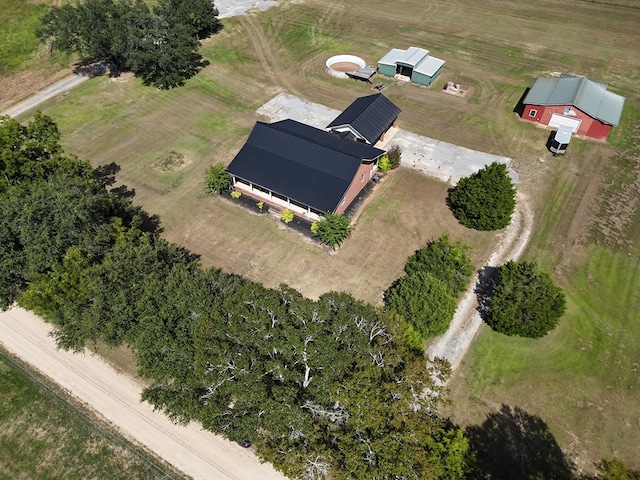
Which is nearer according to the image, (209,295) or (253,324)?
(253,324)

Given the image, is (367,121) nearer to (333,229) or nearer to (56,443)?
(333,229)

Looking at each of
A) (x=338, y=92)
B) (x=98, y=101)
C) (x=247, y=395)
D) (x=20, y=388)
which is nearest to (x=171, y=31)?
(x=98, y=101)

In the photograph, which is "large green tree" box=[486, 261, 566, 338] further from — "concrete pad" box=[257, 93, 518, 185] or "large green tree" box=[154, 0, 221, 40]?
"large green tree" box=[154, 0, 221, 40]

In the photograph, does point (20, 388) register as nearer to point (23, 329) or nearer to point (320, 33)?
point (23, 329)

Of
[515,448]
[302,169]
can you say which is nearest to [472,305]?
[515,448]

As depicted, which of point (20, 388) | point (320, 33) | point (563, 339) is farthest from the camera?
point (320, 33)

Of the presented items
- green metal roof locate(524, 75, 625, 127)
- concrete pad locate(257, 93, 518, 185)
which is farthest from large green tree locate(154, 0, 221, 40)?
green metal roof locate(524, 75, 625, 127)

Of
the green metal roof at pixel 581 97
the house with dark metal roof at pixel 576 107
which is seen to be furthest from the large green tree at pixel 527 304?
the green metal roof at pixel 581 97
